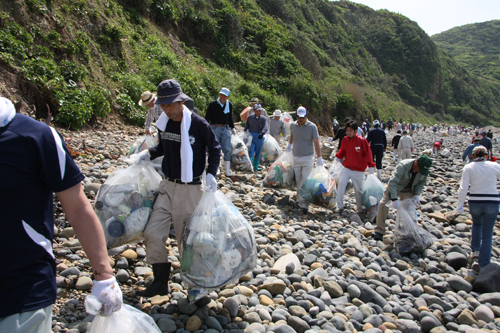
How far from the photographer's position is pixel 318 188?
6.17 metres

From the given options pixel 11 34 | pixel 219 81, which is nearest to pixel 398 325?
pixel 11 34

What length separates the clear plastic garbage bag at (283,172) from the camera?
6.84 m

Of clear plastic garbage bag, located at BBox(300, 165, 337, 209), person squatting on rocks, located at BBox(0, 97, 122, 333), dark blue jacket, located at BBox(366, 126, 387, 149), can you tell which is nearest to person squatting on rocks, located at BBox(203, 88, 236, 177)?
clear plastic garbage bag, located at BBox(300, 165, 337, 209)

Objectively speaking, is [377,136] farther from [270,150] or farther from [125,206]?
[125,206]

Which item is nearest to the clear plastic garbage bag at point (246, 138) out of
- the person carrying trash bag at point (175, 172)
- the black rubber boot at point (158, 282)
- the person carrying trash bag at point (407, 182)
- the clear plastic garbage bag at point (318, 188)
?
the clear plastic garbage bag at point (318, 188)

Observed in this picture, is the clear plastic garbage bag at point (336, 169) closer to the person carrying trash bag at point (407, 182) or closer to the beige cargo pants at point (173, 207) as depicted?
the person carrying trash bag at point (407, 182)

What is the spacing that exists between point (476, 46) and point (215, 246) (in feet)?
617

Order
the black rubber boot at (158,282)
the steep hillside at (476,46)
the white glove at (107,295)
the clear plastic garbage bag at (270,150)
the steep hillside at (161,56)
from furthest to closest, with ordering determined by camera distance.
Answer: the steep hillside at (476,46) < the clear plastic garbage bag at (270,150) < the steep hillside at (161,56) < the black rubber boot at (158,282) < the white glove at (107,295)

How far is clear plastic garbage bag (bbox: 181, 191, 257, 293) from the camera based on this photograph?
2.81 meters

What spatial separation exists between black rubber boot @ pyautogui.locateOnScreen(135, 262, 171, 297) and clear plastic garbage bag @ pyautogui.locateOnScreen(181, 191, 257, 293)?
0.19 m

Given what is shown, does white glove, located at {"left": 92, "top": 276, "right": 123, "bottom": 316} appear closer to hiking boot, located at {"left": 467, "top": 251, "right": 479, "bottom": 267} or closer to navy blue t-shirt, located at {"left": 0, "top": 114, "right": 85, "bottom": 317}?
navy blue t-shirt, located at {"left": 0, "top": 114, "right": 85, "bottom": 317}

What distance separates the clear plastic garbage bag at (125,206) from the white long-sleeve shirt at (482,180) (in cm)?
410

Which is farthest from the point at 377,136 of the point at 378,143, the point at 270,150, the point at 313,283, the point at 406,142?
the point at 313,283

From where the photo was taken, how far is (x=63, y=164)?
5.10ft
